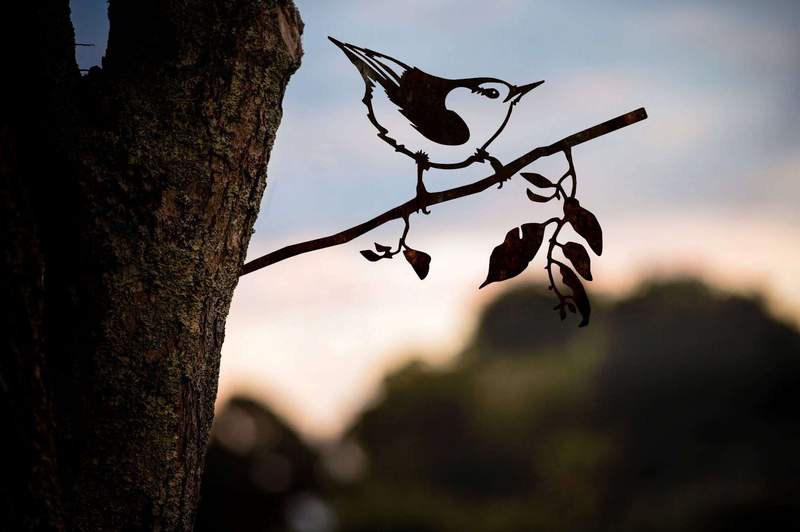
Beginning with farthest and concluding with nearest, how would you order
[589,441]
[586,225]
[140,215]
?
[589,441]
[586,225]
[140,215]

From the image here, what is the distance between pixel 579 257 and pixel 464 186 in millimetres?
178

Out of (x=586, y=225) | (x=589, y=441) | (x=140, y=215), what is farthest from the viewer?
(x=589, y=441)

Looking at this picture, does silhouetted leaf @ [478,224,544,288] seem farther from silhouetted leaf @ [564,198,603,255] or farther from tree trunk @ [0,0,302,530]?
tree trunk @ [0,0,302,530]

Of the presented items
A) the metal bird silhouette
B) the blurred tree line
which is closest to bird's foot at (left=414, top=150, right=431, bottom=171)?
the metal bird silhouette

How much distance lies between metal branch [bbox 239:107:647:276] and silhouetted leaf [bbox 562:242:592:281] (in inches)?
4.9

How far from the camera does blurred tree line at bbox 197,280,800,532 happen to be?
3730mm

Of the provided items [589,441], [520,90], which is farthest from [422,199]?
[589,441]

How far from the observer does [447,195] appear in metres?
0.93

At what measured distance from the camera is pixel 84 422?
0.74 meters

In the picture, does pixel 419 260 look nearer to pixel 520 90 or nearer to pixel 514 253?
pixel 514 253

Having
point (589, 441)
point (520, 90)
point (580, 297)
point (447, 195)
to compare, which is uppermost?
point (589, 441)

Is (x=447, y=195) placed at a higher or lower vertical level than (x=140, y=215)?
higher

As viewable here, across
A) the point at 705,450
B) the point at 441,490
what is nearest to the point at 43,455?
the point at 441,490

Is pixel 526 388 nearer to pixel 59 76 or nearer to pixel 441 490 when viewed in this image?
pixel 441 490
